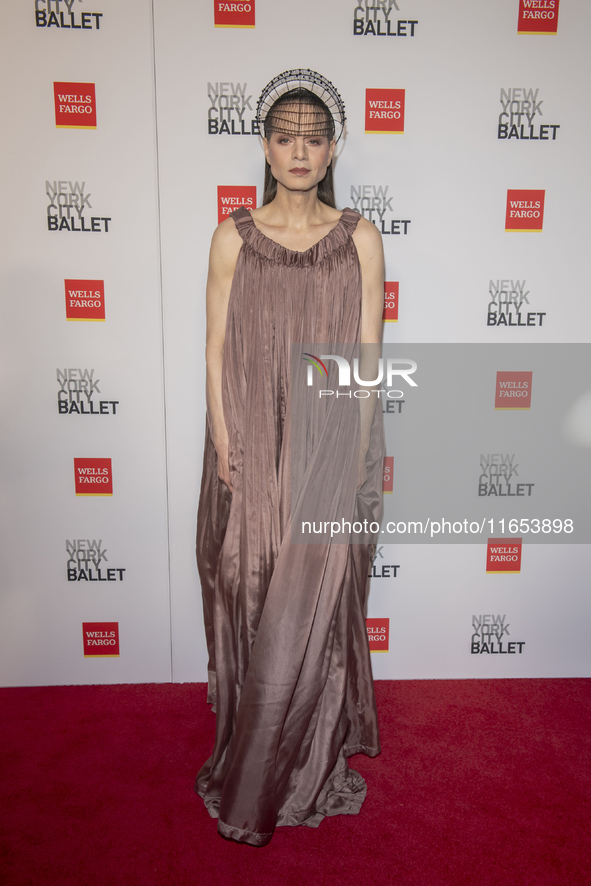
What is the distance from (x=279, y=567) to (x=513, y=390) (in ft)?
4.28

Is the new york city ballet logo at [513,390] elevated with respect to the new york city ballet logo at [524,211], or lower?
lower

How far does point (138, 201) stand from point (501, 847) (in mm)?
2424

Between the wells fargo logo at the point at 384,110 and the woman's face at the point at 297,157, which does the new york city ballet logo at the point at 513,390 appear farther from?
the woman's face at the point at 297,157

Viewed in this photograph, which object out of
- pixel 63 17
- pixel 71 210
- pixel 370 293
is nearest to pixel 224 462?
pixel 370 293

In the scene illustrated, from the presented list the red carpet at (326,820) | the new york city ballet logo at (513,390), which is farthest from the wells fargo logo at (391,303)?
the red carpet at (326,820)

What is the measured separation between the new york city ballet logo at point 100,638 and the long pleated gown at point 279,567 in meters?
0.81

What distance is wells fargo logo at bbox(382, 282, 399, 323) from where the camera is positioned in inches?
93.4

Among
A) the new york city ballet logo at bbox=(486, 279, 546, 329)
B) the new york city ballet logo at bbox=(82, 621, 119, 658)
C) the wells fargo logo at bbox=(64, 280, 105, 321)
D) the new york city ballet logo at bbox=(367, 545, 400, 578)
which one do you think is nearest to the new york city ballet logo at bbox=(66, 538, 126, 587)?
the new york city ballet logo at bbox=(82, 621, 119, 658)

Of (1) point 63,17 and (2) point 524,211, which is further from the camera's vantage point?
(2) point 524,211

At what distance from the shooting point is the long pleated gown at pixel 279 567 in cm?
173

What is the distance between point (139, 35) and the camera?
2156 millimetres

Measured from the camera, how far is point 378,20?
2.18 meters

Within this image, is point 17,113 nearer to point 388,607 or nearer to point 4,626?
point 4,626

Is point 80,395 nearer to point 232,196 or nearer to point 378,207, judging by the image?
point 232,196
